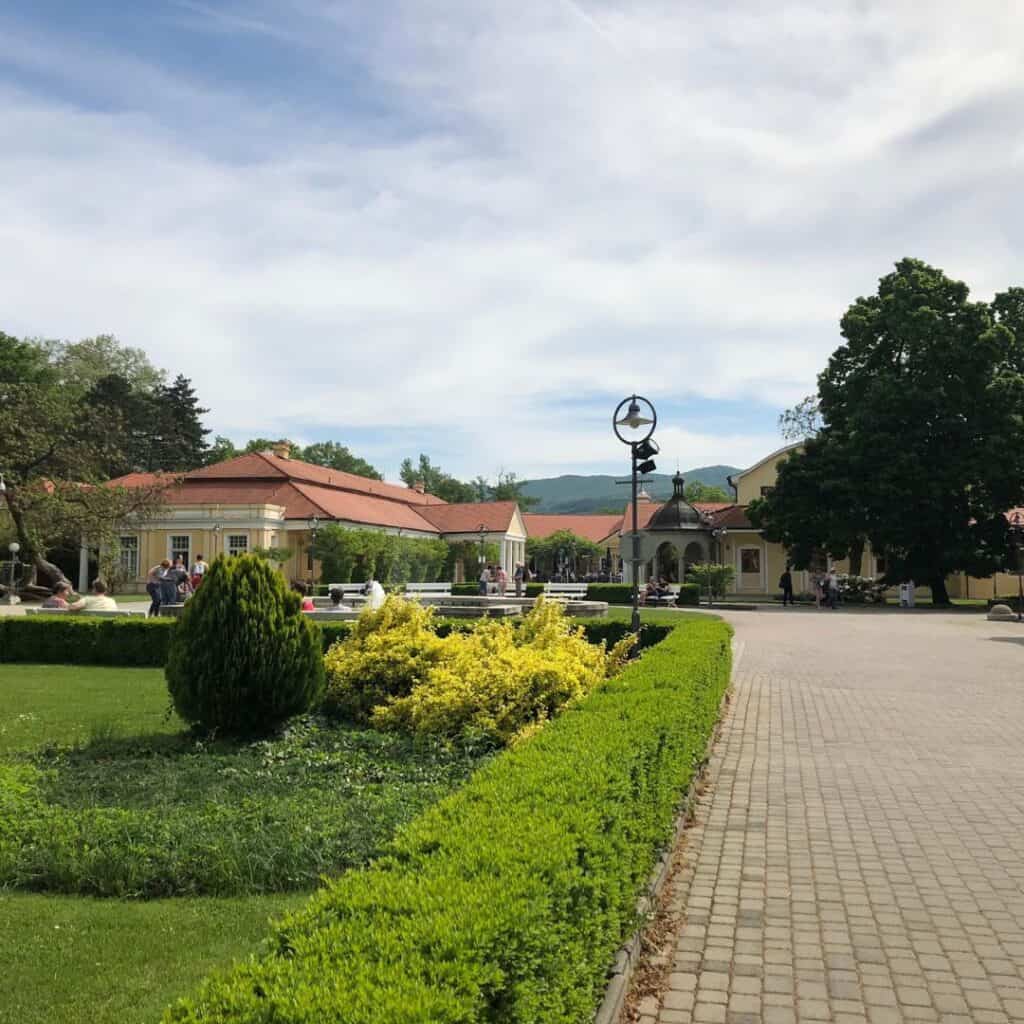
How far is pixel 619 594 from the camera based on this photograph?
37062 mm

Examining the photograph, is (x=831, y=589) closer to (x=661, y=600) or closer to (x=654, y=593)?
(x=661, y=600)

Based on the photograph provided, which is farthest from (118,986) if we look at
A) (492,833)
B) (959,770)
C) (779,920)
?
(959,770)

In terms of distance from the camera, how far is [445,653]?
10.3m

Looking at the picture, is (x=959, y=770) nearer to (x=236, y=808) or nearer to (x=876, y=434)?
(x=236, y=808)

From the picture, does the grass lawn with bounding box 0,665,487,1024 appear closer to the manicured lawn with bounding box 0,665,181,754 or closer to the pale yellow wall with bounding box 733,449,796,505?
the manicured lawn with bounding box 0,665,181,754

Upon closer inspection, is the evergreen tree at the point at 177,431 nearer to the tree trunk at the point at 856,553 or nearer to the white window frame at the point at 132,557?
the white window frame at the point at 132,557

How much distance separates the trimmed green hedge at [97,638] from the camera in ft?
53.8

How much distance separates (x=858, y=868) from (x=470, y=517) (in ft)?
199

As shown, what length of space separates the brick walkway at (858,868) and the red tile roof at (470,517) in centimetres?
5199

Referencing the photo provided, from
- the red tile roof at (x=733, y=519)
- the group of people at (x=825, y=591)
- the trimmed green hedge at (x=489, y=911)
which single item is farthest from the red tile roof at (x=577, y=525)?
the trimmed green hedge at (x=489, y=911)

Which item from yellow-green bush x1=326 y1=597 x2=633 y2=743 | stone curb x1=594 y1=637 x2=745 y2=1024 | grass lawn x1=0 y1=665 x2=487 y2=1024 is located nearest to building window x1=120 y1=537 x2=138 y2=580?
yellow-green bush x1=326 y1=597 x2=633 y2=743

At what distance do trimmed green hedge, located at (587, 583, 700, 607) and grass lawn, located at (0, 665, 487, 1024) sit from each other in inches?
1103

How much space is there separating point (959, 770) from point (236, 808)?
6.26 meters

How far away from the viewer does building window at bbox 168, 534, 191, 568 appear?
167ft
